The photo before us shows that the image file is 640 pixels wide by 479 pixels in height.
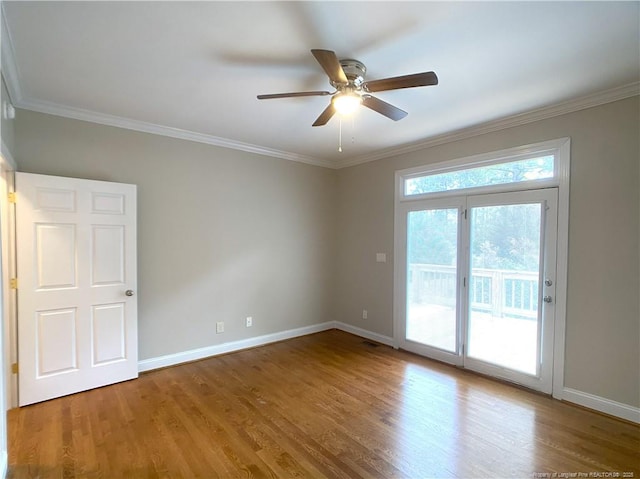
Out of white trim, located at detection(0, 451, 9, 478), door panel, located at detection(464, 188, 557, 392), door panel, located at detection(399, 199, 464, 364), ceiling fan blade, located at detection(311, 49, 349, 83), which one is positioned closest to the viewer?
ceiling fan blade, located at detection(311, 49, 349, 83)

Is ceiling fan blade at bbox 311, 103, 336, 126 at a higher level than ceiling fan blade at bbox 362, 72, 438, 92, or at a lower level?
lower

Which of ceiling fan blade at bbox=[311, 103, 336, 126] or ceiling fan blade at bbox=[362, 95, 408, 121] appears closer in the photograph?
ceiling fan blade at bbox=[362, 95, 408, 121]

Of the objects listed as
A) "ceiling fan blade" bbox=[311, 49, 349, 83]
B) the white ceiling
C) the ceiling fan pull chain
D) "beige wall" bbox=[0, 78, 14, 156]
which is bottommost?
"beige wall" bbox=[0, 78, 14, 156]

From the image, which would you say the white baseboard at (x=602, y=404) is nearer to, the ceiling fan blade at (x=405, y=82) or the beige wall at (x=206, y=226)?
the ceiling fan blade at (x=405, y=82)

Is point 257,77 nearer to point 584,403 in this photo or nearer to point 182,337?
point 182,337

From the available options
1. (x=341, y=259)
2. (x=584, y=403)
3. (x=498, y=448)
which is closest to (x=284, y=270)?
(x=341, y=259)

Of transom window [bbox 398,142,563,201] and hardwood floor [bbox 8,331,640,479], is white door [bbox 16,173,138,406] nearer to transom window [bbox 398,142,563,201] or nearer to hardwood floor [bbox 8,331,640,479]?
hardwood floor [bbox 8,331,640,479]

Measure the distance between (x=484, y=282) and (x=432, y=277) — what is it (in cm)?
63

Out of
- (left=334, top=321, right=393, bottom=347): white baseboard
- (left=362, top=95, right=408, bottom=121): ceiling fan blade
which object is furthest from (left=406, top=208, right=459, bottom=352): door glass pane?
(left=362, top=95, right=408, bottom=121): ceiling fan blade

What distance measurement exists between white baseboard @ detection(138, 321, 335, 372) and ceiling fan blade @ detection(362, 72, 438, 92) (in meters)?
3.48

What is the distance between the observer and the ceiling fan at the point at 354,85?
1.94 m

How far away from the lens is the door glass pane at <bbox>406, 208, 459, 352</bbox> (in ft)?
12.4

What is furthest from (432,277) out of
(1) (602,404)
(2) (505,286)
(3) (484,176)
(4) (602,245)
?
(1) (602,404)

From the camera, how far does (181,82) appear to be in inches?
100
